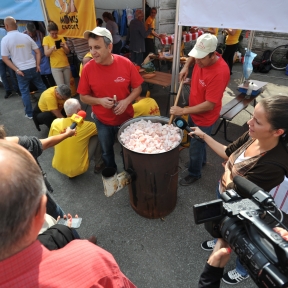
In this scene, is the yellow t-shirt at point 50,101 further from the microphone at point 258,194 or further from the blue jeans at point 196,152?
the microphone at point 258,194

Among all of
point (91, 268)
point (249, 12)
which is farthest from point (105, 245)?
point (249, 12)

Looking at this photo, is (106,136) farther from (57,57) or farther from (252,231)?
(57,57)

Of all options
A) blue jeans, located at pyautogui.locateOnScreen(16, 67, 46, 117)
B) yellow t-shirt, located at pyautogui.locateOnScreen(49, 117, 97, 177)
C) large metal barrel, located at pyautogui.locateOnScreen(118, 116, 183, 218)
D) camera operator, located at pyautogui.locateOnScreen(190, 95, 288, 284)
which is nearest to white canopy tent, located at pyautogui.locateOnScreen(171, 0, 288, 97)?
large metal barrel, located at pyautogui.locateOnScreen(118, 116, 183, 218)

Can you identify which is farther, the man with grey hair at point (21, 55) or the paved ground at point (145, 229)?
the man with grey hair at point (21, 55)

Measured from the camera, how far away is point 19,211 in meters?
0.65

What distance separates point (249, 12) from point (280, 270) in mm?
3048

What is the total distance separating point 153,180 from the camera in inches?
98.8

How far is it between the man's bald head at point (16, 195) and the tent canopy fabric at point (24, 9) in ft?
19.7

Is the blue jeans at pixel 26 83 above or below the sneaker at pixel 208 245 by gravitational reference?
above

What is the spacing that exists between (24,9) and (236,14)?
5.18 m

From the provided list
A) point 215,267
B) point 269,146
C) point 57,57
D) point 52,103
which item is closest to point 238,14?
point 269,146

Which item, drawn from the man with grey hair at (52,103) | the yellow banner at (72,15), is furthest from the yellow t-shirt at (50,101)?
the yellow banner at (72,15)

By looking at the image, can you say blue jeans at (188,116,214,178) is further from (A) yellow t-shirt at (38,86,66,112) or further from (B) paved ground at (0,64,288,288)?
(A) yellow t-shirt at (38,86,66,112)

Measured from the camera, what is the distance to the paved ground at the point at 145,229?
2.36 m
